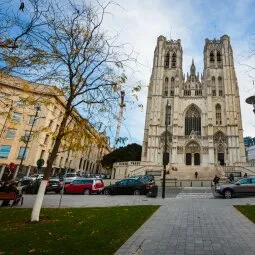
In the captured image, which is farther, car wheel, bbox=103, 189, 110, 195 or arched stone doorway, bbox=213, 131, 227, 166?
arched stone doorway, bbox=213, 131, 227, 166

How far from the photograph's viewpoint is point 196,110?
51938mm

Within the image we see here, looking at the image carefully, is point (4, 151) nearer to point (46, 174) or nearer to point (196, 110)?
point (46, 174)

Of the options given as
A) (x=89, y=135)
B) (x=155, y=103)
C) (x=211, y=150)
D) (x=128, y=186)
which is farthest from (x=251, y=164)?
(x=89, y=135)

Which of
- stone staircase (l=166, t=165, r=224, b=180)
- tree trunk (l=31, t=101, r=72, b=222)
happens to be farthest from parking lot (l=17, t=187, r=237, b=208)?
stone staircase (l=166, t=165, r=224, b=180)

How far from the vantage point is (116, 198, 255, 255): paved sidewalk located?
458cm

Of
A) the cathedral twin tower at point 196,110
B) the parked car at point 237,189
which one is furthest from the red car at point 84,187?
the cathedral twin tower at point 196,110

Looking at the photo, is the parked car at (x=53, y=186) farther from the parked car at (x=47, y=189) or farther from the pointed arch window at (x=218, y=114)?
the pointed arch window at (x=218, y=114)

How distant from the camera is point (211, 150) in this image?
148 ft

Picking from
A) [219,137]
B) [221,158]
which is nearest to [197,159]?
[221,158]

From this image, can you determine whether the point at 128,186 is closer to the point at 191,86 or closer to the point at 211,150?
the point at 211,150

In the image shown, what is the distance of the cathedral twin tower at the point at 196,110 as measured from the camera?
46.2 m

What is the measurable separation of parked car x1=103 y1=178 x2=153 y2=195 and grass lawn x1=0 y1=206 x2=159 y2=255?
9.45 metres

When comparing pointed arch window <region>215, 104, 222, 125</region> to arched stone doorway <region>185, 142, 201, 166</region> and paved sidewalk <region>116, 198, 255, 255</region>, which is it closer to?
arched stone doorway <region>185, 142, 201, 166</region>

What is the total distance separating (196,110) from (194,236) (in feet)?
161
